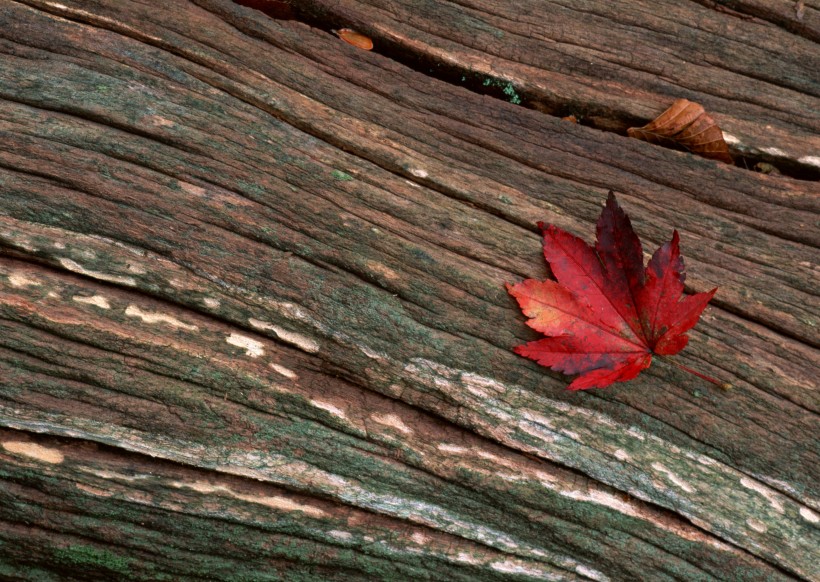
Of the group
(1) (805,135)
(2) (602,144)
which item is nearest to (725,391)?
(2) (602,144)

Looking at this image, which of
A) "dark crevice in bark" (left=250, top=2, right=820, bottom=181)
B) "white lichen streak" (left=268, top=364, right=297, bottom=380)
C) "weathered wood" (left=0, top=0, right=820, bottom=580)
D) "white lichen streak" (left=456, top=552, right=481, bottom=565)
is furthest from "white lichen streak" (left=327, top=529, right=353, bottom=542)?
"dark crevice in bark" (left=250, top=2, right=820, bottom=181)

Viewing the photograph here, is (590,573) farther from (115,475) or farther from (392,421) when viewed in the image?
(115,475)

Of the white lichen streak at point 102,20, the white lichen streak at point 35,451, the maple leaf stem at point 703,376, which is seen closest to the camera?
the white lichen streak at point 35,451

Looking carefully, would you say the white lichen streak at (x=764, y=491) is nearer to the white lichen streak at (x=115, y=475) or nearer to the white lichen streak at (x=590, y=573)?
the white lichen streak at (x=590, y=573)

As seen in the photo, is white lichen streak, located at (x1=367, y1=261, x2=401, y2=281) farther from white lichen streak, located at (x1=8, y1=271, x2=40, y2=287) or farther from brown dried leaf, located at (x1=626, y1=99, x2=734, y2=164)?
brown dried leaf, located at (x1=626, y1=99, x2=734, y2=164)

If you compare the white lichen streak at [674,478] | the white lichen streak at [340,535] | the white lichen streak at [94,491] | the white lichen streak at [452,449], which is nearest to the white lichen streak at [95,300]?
the white lichen streak at [94,491]

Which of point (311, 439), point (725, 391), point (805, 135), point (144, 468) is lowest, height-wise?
point (144, 468)

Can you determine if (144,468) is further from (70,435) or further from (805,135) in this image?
(805,135)

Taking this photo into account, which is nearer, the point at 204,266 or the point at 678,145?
the point at 204,266
